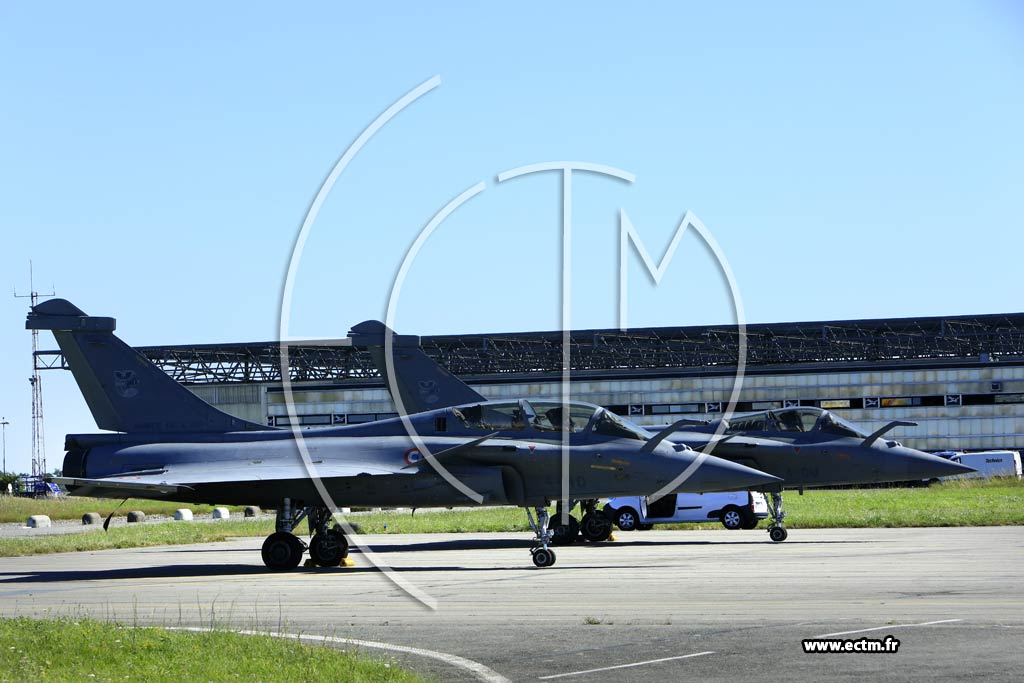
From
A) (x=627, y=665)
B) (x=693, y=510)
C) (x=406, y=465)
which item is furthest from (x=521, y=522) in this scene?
(x=627, y=665)

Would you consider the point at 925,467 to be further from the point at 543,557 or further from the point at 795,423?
the point at 543,557

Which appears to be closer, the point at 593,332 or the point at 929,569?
the point at 929,569

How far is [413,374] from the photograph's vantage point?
124 ft

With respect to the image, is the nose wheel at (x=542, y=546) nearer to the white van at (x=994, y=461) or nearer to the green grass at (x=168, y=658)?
the green grass at (x=168, y=658)

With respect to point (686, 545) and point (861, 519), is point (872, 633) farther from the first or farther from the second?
point (861, 519)

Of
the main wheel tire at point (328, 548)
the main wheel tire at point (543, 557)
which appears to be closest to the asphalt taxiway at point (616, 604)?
the main wheel tire at point (543, 557)

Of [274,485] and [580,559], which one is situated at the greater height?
[274,485]

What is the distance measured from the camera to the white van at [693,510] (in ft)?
125

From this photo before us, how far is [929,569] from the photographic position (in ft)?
65.5

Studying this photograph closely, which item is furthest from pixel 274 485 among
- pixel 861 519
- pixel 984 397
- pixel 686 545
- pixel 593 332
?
pixel 984 397

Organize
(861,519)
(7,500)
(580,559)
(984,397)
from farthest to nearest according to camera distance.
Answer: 1. (984,397)
2. (7,500)
3. (861,519)
4. (580,559)

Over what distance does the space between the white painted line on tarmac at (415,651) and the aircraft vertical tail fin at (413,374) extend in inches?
914

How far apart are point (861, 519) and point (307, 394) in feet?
174

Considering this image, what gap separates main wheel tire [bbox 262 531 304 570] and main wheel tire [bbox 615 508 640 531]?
56.0 feet
